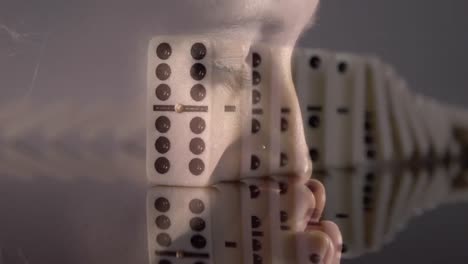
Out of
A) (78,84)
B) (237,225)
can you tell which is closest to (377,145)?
(237,225)

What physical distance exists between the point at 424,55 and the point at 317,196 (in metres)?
0.23

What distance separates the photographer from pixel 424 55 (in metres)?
0.60

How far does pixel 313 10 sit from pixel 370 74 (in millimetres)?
131

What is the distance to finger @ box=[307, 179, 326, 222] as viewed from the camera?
0.65m

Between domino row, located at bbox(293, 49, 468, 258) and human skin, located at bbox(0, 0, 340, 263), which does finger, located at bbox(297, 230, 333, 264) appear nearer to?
domino row, located at bbox(293, 49, 468, 258)

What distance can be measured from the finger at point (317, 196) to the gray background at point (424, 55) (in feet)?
0.25

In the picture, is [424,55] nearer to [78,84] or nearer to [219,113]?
[219,113]

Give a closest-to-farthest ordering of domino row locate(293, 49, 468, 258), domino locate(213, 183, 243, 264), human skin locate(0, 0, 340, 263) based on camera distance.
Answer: domino row locate(293, 49, 468, 258) → domino locate(213, 183, 243, 264) → human skin locate(0, 0, 340, 263)

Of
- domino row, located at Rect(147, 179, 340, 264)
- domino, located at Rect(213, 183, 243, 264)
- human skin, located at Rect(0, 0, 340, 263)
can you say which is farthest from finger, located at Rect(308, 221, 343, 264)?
human skin, located at Rect(0, 0, 340, 263)

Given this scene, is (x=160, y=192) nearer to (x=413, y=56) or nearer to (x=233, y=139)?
(x=233, y=139)

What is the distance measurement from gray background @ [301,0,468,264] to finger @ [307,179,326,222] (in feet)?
0.25

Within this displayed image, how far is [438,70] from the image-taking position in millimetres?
596

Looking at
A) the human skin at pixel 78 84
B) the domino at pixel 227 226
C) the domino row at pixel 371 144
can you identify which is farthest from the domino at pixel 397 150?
the human skin at pixel 78 84

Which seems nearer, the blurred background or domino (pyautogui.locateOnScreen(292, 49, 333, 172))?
domino (pyautogui.locateOnScreen(292, 49, 333, 172))
